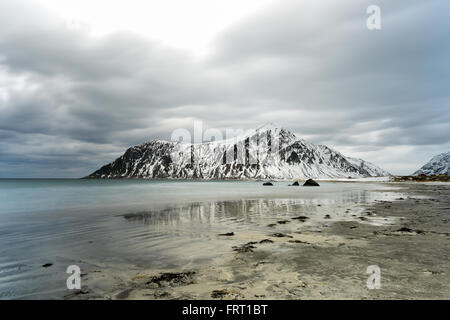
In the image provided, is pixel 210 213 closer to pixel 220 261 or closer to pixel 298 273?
pixel 220 261

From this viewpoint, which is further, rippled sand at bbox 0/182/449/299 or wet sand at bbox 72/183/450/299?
rippled sand at bbox 0/182/449/299

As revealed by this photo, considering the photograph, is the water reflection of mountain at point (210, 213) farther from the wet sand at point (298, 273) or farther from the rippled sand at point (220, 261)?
the wet sand at point (298, 273)

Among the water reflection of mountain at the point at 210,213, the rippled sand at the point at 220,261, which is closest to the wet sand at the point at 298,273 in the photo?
the rippled sand at the point at 220,261

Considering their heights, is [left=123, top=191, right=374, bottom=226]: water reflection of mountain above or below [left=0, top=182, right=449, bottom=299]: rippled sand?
below

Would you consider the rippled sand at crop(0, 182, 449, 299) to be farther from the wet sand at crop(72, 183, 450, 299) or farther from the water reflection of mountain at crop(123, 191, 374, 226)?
the water reflection of mountain at crop(123, 191, 374, 226)

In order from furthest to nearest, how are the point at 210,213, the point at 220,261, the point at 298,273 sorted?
the point at 210,213
the point at 220,261
the point at 298,273

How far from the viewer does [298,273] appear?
333 inches

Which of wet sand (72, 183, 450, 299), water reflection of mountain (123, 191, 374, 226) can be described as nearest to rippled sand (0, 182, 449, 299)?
wet sand (72, 183, 450, 299)

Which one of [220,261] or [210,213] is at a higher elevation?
[220,261]

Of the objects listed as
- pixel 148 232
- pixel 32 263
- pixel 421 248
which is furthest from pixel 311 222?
pixel 32 263

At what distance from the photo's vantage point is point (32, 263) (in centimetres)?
1036

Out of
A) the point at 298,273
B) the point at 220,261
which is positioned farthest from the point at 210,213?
the point at 298,273

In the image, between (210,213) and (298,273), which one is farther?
(210,213)

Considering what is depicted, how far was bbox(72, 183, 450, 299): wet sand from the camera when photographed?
700 centimetres
